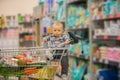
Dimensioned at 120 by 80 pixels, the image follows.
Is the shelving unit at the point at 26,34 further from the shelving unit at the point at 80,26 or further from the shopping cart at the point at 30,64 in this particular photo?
the shopping cart at the point at 30,64

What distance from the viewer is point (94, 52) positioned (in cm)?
346

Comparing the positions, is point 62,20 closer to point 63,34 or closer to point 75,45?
point 63,34

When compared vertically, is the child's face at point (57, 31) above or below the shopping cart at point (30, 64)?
above

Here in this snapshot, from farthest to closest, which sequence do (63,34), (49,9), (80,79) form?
(49,9) → (63,34) → (80,79)

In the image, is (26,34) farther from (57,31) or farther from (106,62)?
(106,62)

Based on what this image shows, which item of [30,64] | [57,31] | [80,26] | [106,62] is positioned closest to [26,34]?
[57,31]

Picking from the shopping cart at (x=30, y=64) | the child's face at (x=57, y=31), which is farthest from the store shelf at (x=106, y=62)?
the child's face at (x=57, y=31)

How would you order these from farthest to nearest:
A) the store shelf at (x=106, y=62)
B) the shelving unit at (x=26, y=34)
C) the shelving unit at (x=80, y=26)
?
the shelving unit at (x=26, y=34) → the shelving unit at (x=80, y=26) → the store shelf at (x=106, y=62)

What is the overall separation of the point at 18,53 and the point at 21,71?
22cm

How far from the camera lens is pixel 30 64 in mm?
3291

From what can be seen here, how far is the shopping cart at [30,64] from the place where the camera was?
3211 millimetres

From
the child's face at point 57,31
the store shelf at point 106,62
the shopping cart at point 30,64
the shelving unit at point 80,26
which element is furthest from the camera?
the child's face at point 57,31

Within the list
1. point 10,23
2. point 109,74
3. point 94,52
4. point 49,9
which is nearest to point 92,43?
point 94,52

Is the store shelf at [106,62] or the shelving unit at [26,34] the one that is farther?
the shelving unit at [26,34]
